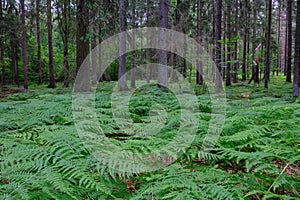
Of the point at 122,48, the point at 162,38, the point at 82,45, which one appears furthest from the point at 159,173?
the point at 122,48

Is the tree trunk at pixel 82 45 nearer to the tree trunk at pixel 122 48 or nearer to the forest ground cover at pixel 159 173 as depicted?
the tree trunk at pixel 122 48

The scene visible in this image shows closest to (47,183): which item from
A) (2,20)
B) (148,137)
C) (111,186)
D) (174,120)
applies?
(111,186)

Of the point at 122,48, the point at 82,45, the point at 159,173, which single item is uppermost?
the point at 122,48

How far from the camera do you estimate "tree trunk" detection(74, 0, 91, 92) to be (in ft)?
28.9

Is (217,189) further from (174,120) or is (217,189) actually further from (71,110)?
(71,110)

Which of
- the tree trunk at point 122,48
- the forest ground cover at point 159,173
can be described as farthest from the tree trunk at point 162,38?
the forest ground cover at point 159,173

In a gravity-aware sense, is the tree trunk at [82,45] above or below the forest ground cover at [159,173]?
above

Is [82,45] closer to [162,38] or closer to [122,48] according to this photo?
[122,48]

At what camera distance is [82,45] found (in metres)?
8.85

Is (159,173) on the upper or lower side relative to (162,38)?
lower

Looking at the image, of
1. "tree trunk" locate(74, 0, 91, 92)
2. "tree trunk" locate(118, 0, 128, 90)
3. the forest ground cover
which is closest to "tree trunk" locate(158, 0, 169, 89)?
"tree trunk" locate(118, 0, 128, 90)

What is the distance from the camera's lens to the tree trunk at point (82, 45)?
8805 mm

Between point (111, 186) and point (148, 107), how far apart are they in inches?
110

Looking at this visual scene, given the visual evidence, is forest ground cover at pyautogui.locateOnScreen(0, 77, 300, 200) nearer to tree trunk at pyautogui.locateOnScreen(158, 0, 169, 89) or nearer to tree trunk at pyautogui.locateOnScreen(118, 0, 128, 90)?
tree trunk at pyautogui.locateOnScreen(158, 0, 169, 89)
